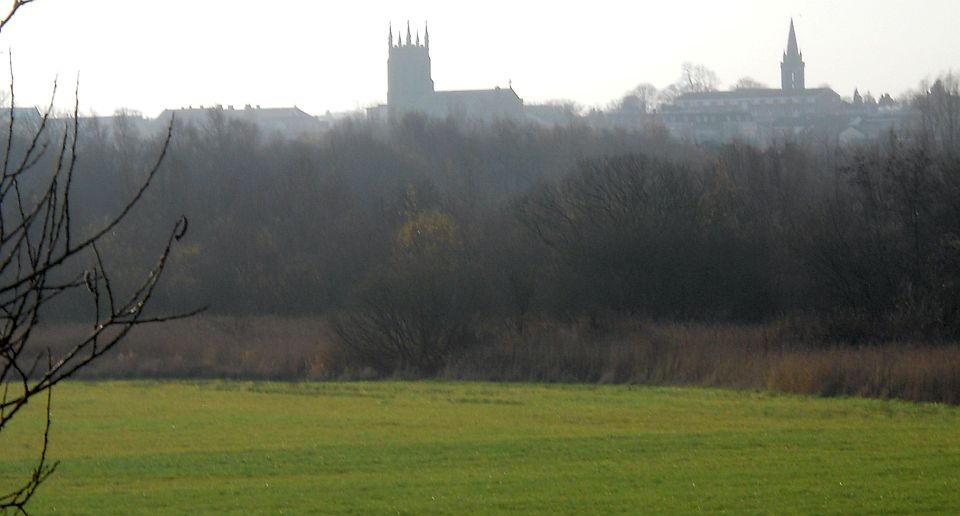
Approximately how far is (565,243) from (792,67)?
14082cm

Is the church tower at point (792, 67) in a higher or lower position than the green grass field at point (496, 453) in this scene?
higher

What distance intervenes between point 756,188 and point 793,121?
81416 mm

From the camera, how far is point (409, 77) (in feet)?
443

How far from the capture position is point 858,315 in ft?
120

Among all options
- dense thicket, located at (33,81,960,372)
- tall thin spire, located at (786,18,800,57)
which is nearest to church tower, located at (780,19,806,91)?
tall thin spire, located at (786,18,800,57)

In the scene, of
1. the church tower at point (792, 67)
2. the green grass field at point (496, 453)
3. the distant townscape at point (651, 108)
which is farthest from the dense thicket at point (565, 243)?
the church tower at point (792, 67)

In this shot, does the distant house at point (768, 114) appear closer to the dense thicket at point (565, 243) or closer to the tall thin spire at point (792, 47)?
the tall thin spire at point (792, 47)

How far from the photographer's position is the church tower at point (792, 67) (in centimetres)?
17450

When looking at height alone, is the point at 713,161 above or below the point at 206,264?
above

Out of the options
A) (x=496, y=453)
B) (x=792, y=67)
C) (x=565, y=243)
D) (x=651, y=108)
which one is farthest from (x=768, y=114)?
(x=496, y=453)

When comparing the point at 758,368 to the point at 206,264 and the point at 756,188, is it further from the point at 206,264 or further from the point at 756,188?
the point at 206,264

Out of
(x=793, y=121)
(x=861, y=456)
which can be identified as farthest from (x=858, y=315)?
(x=793, y=121)

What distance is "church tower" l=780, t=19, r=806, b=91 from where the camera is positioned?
174 meters

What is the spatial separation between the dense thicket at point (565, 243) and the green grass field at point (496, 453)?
9.96 m
